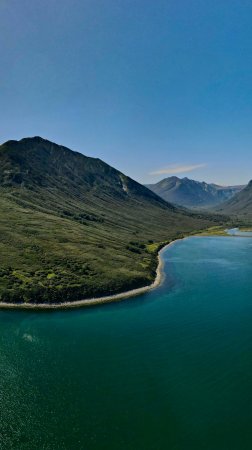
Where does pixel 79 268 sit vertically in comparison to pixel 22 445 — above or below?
above

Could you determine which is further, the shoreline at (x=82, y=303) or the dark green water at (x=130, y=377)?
the shoreline at (x=82, y=303)

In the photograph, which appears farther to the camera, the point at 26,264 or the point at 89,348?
the point at 26,264

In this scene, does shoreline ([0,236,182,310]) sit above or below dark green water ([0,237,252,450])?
above

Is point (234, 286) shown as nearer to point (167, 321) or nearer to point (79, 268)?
point (167, 321)

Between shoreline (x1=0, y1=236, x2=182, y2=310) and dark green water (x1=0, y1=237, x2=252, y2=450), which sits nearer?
dark green water (x1=0, y1=237, x2=252, y2=450)

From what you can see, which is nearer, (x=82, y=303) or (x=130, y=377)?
(x=130, y=377)

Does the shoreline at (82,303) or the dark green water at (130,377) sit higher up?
the shoreline at (82,303)

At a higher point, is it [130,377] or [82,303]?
[82,303]

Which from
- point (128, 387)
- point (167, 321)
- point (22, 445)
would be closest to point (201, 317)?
point (167, 321)
